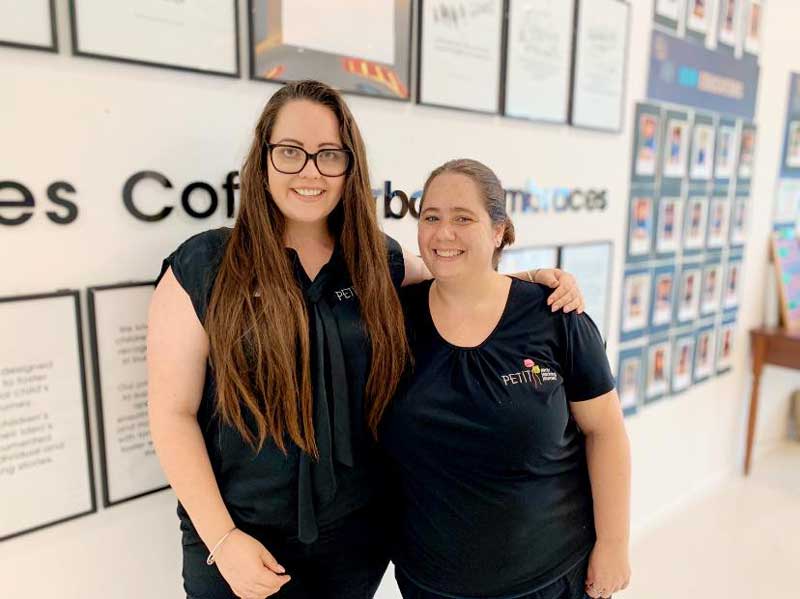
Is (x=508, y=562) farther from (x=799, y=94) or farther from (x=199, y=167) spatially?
(x=799, y=94)

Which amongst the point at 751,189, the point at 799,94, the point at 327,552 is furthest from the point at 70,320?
the point at 799,94

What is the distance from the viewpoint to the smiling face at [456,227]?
120 cm

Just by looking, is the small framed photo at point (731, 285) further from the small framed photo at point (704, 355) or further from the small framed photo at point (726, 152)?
the small framed photo at point (726, 152)

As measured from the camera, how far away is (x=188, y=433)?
1084 mm

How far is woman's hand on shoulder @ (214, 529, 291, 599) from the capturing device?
1080 mm

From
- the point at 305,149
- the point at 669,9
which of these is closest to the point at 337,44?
the point at 305,149

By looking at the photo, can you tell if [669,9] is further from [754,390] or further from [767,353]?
[754,390]

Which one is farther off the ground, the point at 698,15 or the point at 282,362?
the point at 698,15

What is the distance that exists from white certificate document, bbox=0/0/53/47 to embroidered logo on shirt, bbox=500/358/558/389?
41.9 inches

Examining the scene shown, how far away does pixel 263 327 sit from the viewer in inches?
42.4

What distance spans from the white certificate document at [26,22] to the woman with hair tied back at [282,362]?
16.4 inches

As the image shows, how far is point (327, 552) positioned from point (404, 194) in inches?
38.5

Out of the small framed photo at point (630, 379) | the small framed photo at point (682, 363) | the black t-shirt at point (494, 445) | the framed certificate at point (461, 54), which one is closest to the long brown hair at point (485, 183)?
the black t-shirt at point (494, 445)

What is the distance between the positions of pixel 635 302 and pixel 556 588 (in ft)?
5.18
